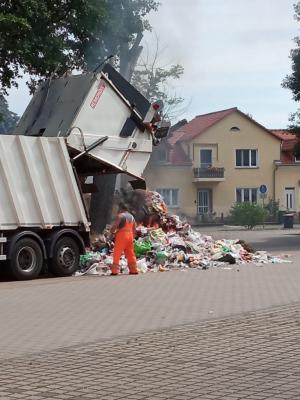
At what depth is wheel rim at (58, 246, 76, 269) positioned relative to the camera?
1456 centimetres

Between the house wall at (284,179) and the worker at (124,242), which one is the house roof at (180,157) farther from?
the worker at (124,242)

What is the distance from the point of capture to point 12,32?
16969 millimetres

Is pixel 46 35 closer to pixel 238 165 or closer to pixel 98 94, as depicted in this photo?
pixel 98 94

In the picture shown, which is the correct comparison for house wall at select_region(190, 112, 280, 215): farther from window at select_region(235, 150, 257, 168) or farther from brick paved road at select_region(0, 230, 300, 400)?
brick paved road at select_region(0, 230, 300, 400)

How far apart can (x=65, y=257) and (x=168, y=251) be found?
2.68 meters

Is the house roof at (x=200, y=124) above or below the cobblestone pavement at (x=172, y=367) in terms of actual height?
above

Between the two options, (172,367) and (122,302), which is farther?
(122,302)

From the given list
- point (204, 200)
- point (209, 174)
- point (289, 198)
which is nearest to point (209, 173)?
→ point (209, 174)

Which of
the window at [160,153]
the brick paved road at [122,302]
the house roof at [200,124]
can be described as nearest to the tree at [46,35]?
the window at [160,153]

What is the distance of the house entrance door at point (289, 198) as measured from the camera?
58.6 metres

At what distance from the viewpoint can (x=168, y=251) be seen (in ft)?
53.7

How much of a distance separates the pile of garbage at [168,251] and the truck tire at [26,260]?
1237 millimetres

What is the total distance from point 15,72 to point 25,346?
43.3 ft

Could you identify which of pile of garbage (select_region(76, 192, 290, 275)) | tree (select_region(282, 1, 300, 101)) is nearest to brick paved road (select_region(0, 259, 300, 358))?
pile of garbage (select_region(76, 192, 290, 275))
